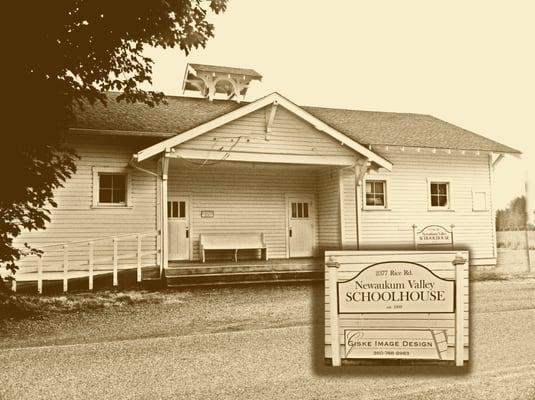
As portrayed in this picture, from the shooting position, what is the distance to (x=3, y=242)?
1019 cm

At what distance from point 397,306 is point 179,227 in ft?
44.7

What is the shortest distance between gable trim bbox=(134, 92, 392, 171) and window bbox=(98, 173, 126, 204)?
7.26ft

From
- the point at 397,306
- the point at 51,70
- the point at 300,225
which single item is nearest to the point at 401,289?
the point at 397,306

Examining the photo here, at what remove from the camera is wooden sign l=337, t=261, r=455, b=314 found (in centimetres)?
376

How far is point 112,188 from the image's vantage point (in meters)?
15.5

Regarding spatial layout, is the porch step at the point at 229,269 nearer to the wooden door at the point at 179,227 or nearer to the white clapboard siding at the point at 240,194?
the wooden door at the point at 179,227

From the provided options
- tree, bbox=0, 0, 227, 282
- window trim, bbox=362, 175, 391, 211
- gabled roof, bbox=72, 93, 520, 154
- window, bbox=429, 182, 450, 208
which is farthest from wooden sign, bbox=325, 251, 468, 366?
window, bbox=429, 182, 450, 208

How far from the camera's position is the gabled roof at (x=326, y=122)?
50.4 feet

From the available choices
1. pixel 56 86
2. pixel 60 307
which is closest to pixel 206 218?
pixel 60 307

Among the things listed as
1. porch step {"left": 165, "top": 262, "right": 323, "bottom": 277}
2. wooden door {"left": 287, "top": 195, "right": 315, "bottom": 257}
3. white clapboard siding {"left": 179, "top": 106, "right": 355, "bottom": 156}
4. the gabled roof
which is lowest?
porch step {"left": 165, "top": 262, "right": 323, "bottom": 277}

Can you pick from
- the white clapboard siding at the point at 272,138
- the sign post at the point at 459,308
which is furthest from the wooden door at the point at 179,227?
the sign post at the point at 459,308

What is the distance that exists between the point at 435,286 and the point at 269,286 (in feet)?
34.8

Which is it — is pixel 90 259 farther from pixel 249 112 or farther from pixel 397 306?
pixel 397 306

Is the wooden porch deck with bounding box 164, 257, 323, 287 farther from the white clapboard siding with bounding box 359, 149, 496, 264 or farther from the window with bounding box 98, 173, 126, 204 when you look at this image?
the white clapboard siding with bounding box 359, 149, 496, 264
